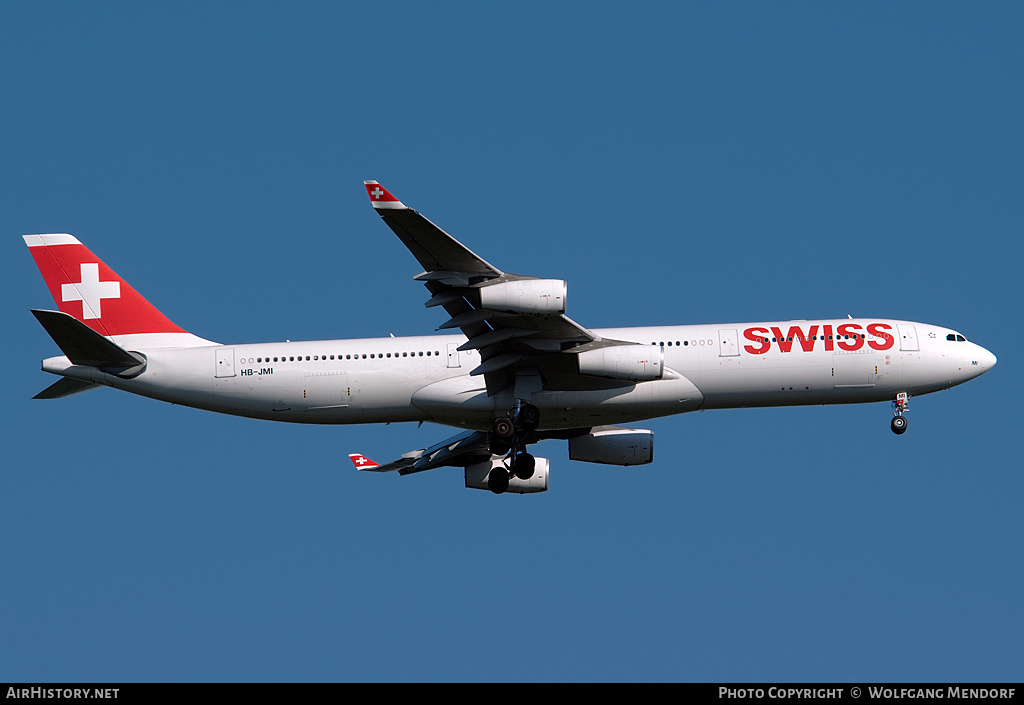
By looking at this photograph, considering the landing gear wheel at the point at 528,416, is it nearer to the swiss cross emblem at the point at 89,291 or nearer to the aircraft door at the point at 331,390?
the aircraft door at the point at 331,390

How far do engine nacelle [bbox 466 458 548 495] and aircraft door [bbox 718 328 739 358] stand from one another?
9.14 metres

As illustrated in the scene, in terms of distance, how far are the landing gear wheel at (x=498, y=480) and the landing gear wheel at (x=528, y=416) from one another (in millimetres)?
3078

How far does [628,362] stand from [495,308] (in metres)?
5.67

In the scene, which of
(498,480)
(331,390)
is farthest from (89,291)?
(498,480)

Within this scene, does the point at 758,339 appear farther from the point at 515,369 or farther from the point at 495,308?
the point at 495,308

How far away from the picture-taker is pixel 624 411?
4112 cm

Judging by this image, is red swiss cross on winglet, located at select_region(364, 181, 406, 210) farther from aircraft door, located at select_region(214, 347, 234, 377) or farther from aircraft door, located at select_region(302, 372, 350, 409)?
aircraft door, located at select_region(214, 347, 234, 377)

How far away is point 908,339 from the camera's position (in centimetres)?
4300
